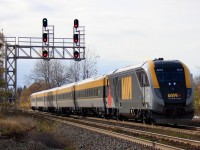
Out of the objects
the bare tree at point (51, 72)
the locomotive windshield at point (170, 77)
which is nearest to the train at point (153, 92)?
the locomotive windshield at point (170, 77)

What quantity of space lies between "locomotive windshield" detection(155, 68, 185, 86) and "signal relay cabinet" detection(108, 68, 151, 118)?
701 millimetres

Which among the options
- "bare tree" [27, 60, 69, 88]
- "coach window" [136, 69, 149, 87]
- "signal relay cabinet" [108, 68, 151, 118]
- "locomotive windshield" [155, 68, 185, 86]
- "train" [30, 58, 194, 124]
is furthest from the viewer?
"bare tree" [27, 60, 69, 88]

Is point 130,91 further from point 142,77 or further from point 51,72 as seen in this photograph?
point 51,72

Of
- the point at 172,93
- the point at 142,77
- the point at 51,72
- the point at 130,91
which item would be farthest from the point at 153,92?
the point at 51,72

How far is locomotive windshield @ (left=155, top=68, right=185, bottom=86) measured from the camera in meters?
20.9

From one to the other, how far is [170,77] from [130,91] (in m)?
3.37

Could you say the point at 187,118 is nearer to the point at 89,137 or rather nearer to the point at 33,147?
the point at 89,137

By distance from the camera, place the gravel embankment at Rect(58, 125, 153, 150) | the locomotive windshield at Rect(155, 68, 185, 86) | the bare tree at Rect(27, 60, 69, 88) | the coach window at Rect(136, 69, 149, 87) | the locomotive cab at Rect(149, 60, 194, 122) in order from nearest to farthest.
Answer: the gravel embankment at Rect(58, 125, 153, 150)
the locomotive cab at Rect(149, 60, 194, 122)
the locomotive windshield at Rect(155, 68, 185, 86)
the coach window at Rect(136, 69, 149, 87)
the bare tree at Rect(27, 60, 69, 88)

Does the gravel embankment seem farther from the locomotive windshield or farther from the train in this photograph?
the locomotive windshield

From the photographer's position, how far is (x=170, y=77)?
69.3 feet

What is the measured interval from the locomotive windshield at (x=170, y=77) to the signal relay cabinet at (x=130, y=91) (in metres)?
0.70

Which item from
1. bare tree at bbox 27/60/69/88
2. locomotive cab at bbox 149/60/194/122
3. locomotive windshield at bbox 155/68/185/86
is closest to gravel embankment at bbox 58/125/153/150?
locomotive cab at bbox 149/60/194/122

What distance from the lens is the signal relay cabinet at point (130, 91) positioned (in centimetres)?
2172

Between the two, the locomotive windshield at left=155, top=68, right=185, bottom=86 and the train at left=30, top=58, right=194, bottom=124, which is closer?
the train at left=30, top=58, right=194, bottom=124
